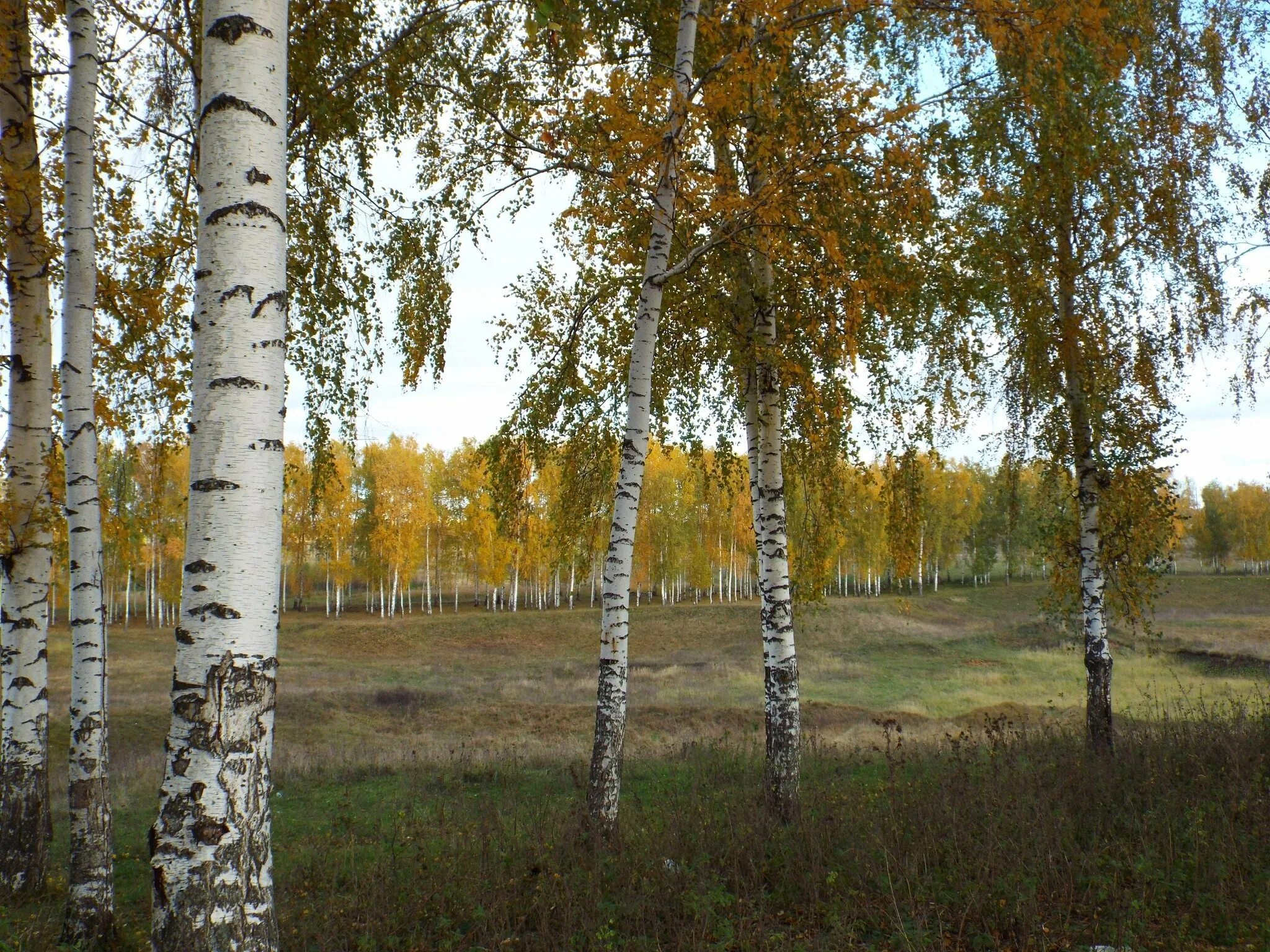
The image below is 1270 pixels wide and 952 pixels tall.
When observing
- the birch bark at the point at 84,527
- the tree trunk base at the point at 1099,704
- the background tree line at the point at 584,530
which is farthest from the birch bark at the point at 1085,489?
the birch bark at the point at 84,527

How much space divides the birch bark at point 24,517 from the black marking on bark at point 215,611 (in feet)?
17.0

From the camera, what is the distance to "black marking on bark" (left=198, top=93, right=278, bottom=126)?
2424mm

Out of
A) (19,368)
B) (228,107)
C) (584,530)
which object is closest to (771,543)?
(584,530)

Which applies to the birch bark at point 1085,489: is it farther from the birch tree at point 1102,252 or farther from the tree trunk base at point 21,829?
the tree trunk base at point 21,829

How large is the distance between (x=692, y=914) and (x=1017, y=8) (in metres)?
6.45

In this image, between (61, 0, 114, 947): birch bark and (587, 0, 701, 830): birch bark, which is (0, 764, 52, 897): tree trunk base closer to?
(61, 0, 114, 947): birch bark

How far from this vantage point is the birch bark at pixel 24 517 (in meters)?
5.95

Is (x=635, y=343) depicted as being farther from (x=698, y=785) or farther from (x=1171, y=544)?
(x=1171, y=544)

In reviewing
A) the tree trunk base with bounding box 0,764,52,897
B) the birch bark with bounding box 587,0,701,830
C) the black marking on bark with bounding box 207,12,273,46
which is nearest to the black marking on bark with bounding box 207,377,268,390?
the black marking on bark with bounding box 207,12,273,46

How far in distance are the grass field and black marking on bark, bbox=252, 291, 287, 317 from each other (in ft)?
11.2

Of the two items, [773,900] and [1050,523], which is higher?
[1050,523]

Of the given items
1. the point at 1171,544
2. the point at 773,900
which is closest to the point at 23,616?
Result: the point at 773,900

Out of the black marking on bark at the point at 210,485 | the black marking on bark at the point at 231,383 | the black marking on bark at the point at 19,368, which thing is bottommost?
the black marking on bark at the point at 210,485

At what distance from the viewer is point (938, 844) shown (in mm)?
5191
